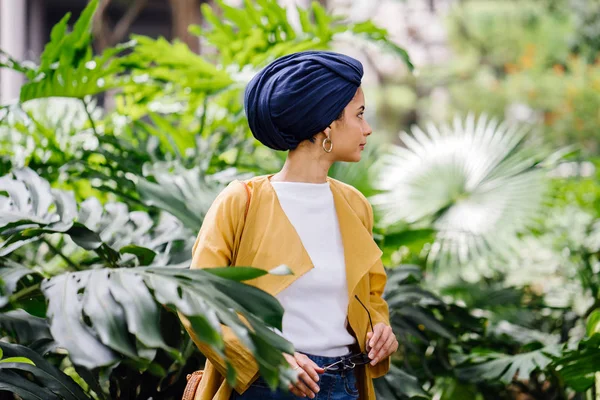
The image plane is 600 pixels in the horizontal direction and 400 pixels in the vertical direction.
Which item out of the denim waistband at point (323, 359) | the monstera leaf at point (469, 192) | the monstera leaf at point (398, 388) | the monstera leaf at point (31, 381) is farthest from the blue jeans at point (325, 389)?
the monstera leaf at point (469, 192)

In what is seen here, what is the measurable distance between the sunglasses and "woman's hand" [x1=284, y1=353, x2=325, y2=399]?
0.11m

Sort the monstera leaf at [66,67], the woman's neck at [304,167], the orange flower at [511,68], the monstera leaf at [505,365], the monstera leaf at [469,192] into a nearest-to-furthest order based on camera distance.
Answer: the woman's neck at [304,167]
the monstera leaf at [505,365]
the monstera leaf at [66,67]
the monstera leaf at [469,192]
the orange flower at [511,68]

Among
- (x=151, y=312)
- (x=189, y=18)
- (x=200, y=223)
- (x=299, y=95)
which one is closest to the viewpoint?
(x=151, y=312)

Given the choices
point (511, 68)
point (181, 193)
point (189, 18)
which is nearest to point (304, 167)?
point (181, 193)

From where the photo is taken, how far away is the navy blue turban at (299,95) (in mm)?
1528

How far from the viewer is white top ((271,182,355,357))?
5.08ft

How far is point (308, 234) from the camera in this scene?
160 centimetres

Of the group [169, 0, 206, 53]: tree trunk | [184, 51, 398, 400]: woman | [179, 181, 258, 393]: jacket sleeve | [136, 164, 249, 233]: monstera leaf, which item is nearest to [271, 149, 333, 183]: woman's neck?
[184, 51, 398, 400]: woman

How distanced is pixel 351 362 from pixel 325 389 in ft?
0.25

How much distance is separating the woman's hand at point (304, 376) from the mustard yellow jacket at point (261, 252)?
0.27 ft

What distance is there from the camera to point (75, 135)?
333 centimetres

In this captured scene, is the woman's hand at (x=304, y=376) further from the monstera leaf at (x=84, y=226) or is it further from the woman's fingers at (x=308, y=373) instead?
the monstera leaf at (x=84, y=226)

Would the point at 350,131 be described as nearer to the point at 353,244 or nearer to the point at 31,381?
the point at 353,244

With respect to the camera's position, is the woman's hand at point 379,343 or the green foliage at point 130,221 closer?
the green foliage at point 130,221
